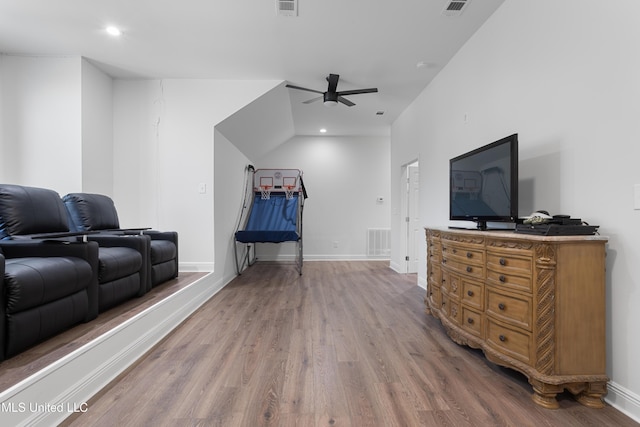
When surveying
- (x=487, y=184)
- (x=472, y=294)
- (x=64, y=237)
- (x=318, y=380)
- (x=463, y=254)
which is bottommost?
(x=318, y=380)

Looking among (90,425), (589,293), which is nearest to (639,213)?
(589,293)

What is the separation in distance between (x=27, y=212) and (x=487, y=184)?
341cm

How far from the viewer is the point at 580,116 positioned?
5.57ft

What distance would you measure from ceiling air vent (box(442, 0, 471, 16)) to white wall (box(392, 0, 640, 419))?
0.32 m

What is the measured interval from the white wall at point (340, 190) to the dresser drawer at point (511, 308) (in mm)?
4736

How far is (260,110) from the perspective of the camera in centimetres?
421

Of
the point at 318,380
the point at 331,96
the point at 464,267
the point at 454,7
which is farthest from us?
the point at 331,96

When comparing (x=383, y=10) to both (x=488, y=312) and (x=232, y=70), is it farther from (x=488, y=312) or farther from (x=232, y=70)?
(x=488, y=312)

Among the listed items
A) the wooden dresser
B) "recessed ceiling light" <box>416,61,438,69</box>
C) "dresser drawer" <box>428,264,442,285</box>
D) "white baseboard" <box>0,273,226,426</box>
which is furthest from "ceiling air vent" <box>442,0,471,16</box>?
"white baseboard" <box>0,273,226,426</box>

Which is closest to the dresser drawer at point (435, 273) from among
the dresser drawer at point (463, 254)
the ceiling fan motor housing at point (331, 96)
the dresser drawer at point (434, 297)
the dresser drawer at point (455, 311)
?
the dresser drawer at point (434, 297)

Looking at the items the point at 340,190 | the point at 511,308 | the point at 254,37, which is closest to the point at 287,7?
the point at 254,37

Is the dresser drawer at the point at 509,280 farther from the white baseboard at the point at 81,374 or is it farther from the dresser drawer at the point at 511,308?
the white baseboard at the point at 81,374

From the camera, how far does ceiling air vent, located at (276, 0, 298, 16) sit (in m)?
2.36

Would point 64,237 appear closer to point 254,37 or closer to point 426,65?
point 254,37
